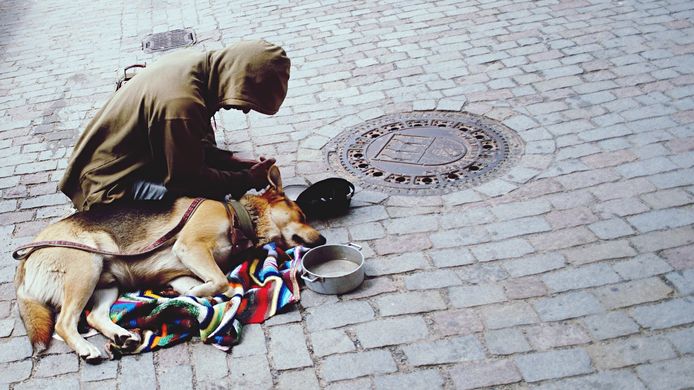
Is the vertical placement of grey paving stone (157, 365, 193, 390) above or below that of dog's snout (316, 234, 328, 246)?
below

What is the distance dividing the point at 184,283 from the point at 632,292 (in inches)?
107

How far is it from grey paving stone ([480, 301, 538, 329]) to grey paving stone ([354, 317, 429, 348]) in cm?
36

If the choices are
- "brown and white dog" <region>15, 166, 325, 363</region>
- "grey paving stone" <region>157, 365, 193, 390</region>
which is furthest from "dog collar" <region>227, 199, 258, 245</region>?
"grey paving stone" <region>157, 365, 193, 390</region>

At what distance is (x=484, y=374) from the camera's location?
3660 millimetres

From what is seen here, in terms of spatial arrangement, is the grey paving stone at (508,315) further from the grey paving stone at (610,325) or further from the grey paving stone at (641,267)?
the grey paving stone at (641,267)

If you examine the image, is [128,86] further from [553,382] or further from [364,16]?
[364,16]

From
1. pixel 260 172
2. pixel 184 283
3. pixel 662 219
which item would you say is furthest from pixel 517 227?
pixel 184 283

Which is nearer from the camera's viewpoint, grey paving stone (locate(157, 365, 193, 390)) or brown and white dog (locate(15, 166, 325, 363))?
grey paving stone (locate(157, 365, 193, 390))

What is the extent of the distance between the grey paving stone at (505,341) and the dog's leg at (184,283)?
186cm

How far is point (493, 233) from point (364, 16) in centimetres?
514

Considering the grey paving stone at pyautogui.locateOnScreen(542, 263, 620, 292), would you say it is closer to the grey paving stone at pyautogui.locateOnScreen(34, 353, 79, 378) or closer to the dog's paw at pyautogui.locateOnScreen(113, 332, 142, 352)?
the dog's paw at pyautogui.locateOnScreen(113, 332, 142, 352)

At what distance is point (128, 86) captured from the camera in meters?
5.02

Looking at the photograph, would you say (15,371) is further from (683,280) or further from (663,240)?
(663,240)

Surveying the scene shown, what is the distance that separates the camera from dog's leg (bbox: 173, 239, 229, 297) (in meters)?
4.39
